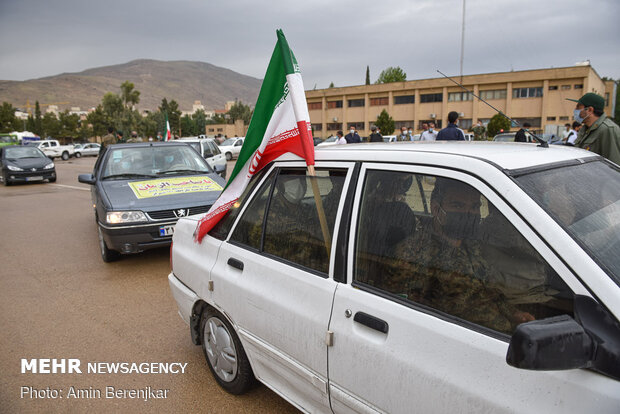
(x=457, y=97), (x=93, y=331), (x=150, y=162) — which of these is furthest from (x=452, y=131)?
(x=457, y=97)

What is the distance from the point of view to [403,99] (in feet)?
184

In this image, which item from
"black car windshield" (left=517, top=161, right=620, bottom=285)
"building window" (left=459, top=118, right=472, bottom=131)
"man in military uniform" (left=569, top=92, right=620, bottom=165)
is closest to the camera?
"black car windshield" (left=517, top=161, right=620, bottom=285)

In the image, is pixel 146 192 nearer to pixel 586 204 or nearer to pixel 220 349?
pixel 220 349

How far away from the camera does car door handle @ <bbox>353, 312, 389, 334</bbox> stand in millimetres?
1714

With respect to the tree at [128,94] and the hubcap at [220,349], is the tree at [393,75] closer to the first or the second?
the tree at [128,94]

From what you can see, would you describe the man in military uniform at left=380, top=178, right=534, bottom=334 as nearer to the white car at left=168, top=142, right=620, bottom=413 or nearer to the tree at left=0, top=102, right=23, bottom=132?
the white car at left=168, top=142, right=620, bottom=413

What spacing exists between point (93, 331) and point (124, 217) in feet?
5.99

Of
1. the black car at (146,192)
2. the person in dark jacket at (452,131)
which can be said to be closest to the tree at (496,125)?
the person in dark jacket at (452,131)

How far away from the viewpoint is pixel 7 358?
3572mm

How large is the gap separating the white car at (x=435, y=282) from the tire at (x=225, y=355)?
0.15 m

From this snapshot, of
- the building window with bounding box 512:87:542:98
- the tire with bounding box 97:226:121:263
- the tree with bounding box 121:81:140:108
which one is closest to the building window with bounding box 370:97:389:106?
the building window with bounding box 512:87:542:98

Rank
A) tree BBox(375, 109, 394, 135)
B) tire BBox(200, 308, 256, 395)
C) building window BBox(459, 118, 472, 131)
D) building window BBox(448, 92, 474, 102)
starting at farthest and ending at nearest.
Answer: building window BBox(459, 118, 472, 131) < building window BBox(448, 92, 474, 102) < tree BBox(375, 109, 394, 135) < tire BBox(200, 308, 256, 395)

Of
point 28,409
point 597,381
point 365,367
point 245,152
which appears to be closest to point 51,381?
point 28,409

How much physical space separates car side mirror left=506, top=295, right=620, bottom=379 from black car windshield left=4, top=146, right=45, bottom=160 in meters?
21.9
